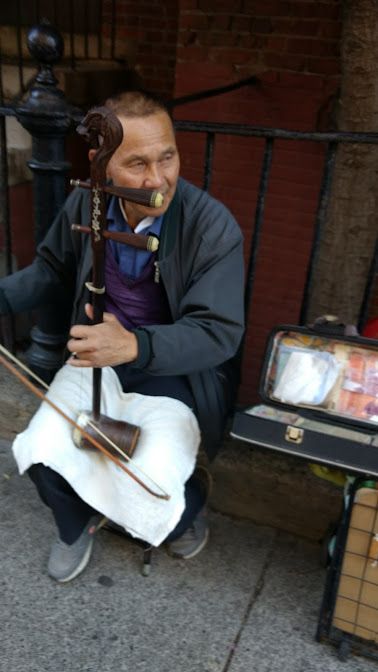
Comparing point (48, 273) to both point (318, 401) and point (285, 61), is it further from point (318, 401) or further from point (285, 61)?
point (285, 61)

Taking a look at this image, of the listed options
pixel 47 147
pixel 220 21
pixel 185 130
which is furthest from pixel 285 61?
pixel 47 147

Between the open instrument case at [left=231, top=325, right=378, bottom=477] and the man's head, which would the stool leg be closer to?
the open instrument case at [left=231, top=325, right=378, bottom=477]

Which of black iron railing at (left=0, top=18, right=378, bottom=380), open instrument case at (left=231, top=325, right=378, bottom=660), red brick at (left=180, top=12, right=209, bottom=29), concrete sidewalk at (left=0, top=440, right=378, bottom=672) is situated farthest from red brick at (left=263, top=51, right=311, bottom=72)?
concrete sidewalk at (left=0, top=440, right=378, bottom=672)

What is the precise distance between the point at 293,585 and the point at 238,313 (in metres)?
1.10

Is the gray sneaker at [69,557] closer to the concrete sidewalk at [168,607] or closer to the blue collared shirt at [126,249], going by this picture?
the concrete sidewalk at [168,607]

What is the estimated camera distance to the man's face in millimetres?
1857

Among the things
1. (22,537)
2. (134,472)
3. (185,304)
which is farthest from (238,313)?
(22,537)

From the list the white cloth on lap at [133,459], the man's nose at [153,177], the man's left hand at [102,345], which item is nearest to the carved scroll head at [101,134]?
the man's nose at [153,177]

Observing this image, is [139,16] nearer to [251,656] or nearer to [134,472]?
[134,472]

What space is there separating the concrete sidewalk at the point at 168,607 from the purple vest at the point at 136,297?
3.08 ft

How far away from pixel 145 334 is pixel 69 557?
981 millimetres

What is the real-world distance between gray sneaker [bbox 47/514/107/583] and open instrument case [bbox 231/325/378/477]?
87cm

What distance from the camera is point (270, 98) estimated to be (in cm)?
425

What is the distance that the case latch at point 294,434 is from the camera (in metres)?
1.77
